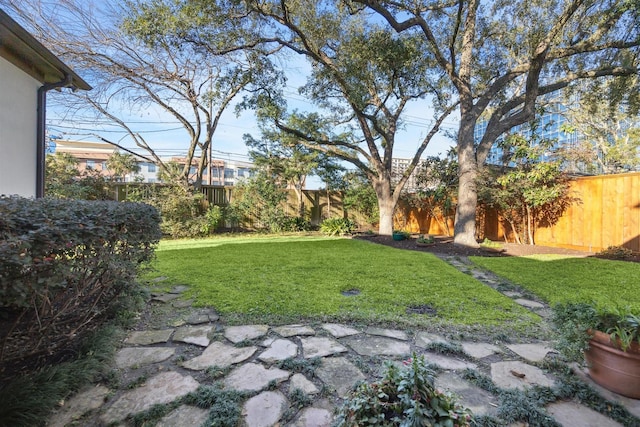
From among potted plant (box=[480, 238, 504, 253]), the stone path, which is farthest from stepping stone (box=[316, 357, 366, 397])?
potted plant (box=[480, 238, 504, 253])

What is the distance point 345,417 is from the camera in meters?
1.15

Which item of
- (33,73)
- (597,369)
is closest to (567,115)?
(597,369)

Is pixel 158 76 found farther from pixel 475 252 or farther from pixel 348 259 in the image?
pixel 475 252

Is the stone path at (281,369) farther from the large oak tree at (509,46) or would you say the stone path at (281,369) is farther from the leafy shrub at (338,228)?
the leafy shrub at (338,228)

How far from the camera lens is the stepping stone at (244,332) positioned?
2.37 m

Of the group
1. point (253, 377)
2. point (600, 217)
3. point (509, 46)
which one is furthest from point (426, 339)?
point (509, 46)

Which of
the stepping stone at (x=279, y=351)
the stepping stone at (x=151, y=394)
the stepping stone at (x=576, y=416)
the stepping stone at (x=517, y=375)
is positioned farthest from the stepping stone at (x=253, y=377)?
the stepping stone at (x=576, y=416)

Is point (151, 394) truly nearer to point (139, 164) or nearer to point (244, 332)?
point (244, 332)

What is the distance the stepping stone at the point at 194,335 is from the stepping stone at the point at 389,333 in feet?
4.37

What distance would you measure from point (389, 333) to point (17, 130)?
546 cm

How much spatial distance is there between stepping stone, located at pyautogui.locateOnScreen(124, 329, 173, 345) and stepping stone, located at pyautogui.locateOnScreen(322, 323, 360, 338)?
1.32 m

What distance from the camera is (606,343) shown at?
1.72 metres

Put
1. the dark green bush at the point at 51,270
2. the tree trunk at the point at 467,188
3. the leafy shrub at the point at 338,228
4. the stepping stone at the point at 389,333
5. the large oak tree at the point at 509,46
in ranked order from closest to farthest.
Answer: the dark green bush at the point at 51,270
the stepping stone at the point at 389,333
the large oak tree at the point at 509,46
the tree trunk at the point at 467,188
the leafy shrub at the point at 338,228

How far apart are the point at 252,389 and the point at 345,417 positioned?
77 centimetres
